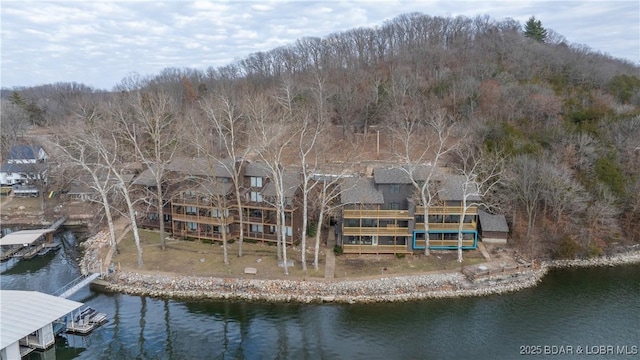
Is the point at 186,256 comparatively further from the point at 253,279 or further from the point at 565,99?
the point at 565,99

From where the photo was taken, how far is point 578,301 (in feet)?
96.7

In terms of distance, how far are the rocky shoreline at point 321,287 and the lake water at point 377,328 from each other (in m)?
0.72

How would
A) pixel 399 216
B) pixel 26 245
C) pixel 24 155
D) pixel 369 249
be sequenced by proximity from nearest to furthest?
pixel 399 216 < pixel 369 249 < pixel 26 245 < pixel 24 155

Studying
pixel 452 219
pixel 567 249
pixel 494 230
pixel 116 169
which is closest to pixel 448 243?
pixel 452 219

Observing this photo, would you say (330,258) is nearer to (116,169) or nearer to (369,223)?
(369,223)

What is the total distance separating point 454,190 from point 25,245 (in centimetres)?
4062

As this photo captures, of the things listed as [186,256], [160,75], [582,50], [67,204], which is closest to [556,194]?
[186,256]

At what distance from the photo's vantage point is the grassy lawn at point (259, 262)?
32281mm

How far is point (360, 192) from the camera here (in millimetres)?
35938

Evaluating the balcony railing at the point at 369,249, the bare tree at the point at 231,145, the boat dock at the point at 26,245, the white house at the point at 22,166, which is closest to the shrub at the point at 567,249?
the balcony railing at the point at 369,249

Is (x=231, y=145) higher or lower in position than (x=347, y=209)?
higher

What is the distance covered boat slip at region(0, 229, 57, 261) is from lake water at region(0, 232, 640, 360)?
30.0 ft

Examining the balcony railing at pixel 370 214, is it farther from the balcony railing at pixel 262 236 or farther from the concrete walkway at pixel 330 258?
the balcony railing at pixel 262 236

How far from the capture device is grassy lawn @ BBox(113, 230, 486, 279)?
3228 cm
